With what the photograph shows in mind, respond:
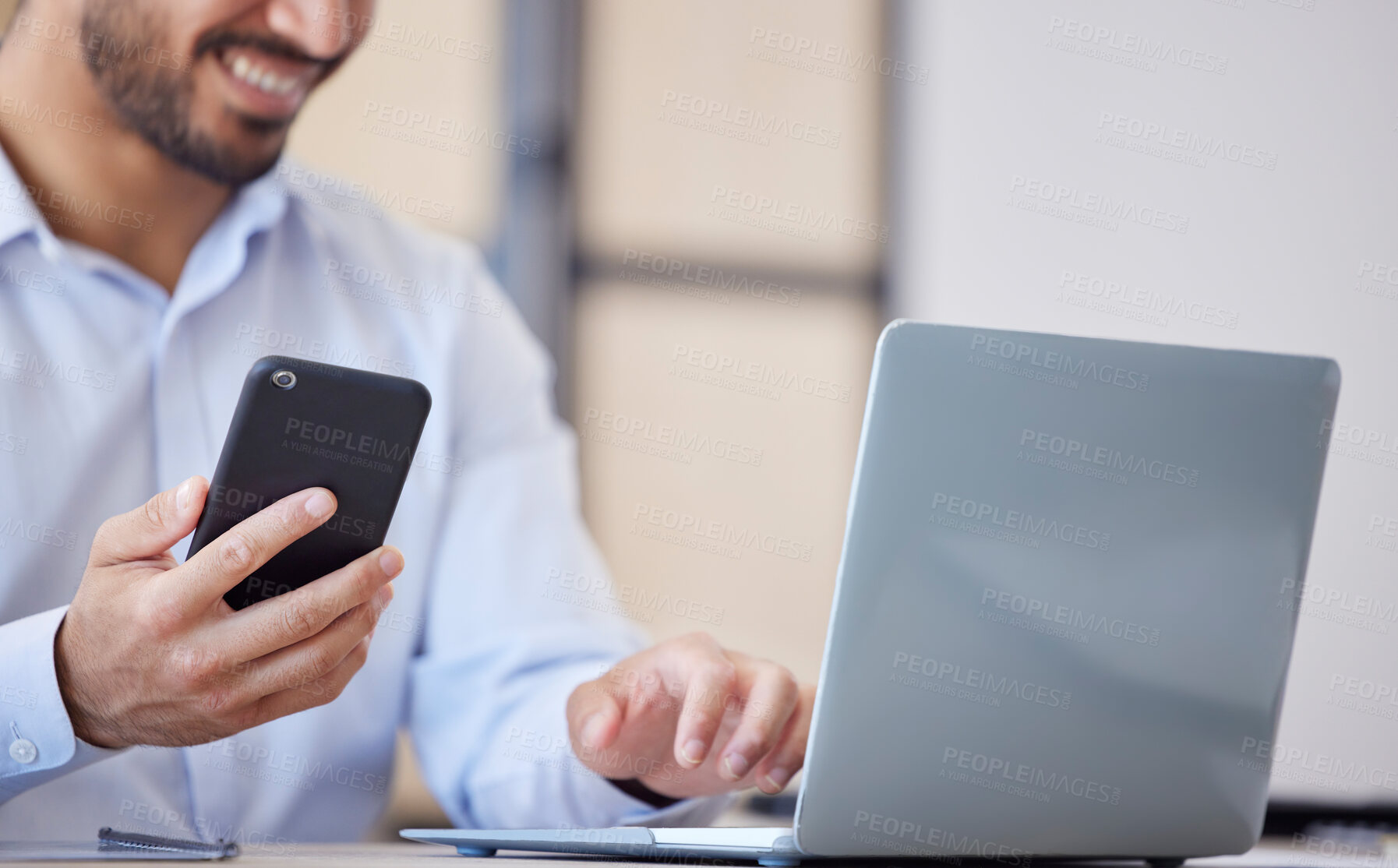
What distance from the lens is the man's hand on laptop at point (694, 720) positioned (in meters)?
0.86

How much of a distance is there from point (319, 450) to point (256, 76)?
826mm

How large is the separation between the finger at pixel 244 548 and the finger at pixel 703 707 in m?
0.33

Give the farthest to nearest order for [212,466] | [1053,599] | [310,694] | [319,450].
→ 1. [212,466]
2. [310,694]
3. [319,450]
4. [1053,599]

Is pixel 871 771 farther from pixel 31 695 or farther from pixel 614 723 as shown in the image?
pixel 31 695

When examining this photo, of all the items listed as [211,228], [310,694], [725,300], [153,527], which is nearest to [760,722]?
[310,694]

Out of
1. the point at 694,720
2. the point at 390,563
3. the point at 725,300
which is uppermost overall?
the point at 725,300

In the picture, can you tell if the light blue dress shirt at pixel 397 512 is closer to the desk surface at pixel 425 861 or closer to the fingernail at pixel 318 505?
the desk surface at pixel 425 861

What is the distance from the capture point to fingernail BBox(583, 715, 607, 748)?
35.8 inches

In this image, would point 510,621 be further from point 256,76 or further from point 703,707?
point 256,76

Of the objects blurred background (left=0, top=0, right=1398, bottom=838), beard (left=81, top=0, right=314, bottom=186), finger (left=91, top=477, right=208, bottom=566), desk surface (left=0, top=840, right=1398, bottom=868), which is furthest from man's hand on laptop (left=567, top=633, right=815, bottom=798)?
blurred background (left=0, top=0, right=1398, bottom=838)

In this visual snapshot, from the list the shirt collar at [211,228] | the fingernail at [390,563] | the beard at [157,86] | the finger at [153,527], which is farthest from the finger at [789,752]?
the beard at [157,86]

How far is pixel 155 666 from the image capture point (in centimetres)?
82

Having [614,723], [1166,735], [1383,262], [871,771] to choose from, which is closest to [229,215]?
[614,723]

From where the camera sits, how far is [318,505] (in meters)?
0.77
